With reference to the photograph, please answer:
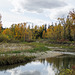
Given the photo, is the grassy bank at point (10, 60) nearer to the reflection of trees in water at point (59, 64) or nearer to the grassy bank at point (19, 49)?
the reflection of trees in water at point (59, 64)

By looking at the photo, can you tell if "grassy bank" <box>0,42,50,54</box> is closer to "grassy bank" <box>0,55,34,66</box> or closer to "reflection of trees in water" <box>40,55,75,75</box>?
"grassy bank" <box>0,55,34,66</box>

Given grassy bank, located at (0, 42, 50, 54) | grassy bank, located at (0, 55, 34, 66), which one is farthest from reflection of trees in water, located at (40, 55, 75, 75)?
grassy bank, located at (0, 42, 50, 54)

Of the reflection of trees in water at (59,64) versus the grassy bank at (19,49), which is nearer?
the reflection of trees in water at (59,64)

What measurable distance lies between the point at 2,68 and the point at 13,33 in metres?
55.4

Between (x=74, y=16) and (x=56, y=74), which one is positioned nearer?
(x=56, y=74)

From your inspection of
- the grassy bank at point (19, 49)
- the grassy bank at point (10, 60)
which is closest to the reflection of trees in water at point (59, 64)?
the grassy bank at point (10, 60)

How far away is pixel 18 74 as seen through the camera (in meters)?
11.2

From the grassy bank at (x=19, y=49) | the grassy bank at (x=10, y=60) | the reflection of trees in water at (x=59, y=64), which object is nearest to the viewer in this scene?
the reflection of trees in water at (x=59, y=64)

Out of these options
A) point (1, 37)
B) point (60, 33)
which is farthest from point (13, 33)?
point (60, 33)

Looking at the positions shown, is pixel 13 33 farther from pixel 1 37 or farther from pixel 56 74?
pixel 56 74

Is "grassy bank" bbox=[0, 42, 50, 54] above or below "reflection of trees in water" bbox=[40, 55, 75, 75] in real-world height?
above

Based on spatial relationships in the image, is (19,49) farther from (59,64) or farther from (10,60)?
(59,64)

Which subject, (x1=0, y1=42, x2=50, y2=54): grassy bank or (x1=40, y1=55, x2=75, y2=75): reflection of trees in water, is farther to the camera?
(x1=0, y1=42, x2=50, y2=54): grassy bank

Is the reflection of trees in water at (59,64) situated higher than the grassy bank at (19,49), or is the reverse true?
the grassy bank at (19,49)
